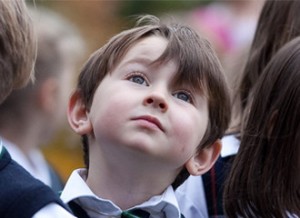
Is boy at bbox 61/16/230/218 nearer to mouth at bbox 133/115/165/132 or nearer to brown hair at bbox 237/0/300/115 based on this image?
mouth at bbox 133/115/165/132

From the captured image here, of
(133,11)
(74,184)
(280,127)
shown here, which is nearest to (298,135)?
(280,127)

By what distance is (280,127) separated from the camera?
2.99 metres

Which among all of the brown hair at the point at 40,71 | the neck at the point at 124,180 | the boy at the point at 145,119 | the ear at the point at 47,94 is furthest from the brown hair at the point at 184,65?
the ear at the point at 47,94

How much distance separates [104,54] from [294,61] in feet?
1.69

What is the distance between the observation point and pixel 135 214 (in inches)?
109

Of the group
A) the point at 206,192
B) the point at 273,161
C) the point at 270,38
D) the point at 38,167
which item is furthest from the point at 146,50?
the point at 38,167

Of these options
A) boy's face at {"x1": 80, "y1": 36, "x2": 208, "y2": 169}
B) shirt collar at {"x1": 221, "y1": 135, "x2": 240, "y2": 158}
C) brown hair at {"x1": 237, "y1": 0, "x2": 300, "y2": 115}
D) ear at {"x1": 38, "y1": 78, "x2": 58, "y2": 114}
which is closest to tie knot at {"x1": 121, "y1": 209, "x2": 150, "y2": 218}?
boy's face at {"x1": 80, "y1": 36, "x2": 208, "y2": 169}

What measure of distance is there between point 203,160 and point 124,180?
0.79 ft

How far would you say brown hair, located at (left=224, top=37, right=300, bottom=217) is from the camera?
9.69ft

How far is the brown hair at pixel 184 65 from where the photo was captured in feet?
9.24

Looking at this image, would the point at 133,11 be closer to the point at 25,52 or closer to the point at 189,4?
the point at 189,4

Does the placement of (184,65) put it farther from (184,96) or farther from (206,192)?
(206,192)

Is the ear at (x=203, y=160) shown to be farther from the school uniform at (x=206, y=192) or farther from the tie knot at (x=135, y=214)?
the school uniform at (x=206, y=192)

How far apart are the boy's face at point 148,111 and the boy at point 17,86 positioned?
206 mm
